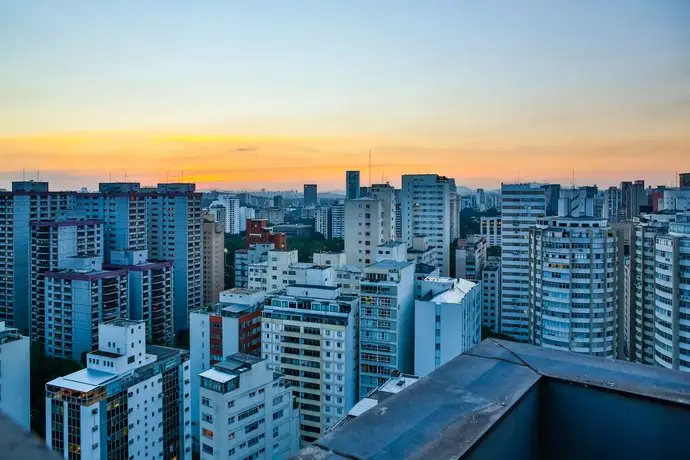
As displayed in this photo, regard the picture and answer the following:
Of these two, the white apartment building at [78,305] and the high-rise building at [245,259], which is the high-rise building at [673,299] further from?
the high-rise building at [245,259]

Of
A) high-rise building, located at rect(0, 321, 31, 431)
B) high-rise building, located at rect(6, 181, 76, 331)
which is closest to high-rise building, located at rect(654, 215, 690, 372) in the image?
high-rise building, located at rect(0, 321, 31, 431)

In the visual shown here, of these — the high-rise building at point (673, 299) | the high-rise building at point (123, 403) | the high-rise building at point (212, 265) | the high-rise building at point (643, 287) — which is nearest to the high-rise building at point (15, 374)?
the high-rise building at point (123, 403)

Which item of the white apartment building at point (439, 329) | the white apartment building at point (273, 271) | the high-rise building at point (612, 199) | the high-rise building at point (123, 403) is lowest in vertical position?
the high-rise building at point (123, 403)

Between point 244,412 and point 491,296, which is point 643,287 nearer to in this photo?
point 491,296

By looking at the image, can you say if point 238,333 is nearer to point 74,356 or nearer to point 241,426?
point 241,426

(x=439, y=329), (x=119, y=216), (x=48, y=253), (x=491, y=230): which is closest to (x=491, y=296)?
(x=439, y=329)

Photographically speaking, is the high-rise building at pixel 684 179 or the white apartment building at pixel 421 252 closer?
the white apartment building at pixel 421 252

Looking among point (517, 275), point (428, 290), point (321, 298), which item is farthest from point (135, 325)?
point (517, 275)
